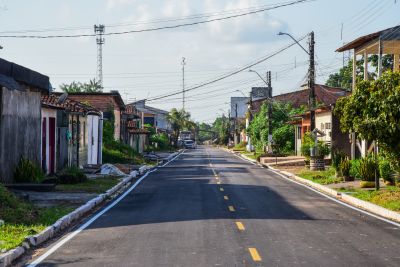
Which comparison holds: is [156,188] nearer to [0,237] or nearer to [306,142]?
[0,237]

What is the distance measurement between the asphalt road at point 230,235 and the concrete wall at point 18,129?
172 inches

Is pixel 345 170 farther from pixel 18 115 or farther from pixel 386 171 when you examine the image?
pixel 18 115

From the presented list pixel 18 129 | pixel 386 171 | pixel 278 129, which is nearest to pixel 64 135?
pixel 18 129

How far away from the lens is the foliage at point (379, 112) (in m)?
22.8

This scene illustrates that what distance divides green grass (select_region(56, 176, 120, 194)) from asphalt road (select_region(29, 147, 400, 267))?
2.54m

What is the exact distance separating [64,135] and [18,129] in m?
11.7

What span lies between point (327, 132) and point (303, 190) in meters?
23.6

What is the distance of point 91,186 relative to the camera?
29531 mm

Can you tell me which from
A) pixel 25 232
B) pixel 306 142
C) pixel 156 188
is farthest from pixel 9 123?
pixel 306 142

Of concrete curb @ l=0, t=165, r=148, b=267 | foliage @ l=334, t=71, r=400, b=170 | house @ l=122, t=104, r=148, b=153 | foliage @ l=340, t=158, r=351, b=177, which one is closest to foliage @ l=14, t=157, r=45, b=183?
concrete curb @ l=0, t=165, r=148, b=267

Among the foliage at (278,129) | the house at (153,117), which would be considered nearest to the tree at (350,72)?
the foliage at (278,129)

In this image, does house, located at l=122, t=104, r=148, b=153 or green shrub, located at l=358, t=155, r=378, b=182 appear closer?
green shrub, located at l=358, t=155, r=378, b=182

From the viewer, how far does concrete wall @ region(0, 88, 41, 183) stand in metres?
25.0

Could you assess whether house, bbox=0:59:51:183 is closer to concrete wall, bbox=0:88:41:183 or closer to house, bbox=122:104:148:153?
concrete wall, bbox=0:88:41:183
